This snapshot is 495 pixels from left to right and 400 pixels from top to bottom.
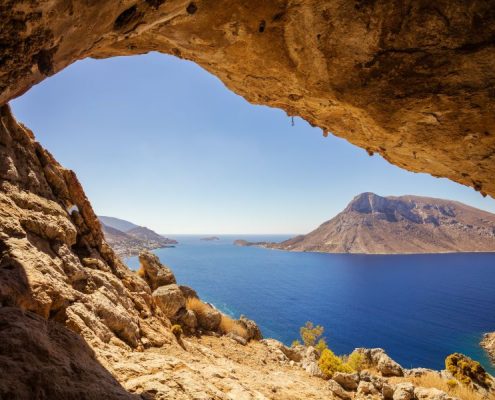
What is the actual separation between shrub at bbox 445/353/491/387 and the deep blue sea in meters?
36.1

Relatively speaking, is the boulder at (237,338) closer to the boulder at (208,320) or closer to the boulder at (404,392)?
the boulder at (208,320)

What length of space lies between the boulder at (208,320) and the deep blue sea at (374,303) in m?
46.8

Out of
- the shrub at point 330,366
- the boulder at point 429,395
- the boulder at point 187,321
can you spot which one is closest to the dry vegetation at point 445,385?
the shrub at point 330,366

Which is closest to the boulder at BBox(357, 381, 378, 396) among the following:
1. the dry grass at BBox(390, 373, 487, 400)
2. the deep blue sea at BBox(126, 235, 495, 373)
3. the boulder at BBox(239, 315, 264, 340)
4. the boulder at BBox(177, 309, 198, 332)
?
the dry grass at BBox(390, 373, 487, 400)

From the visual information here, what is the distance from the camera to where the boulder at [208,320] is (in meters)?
13.3

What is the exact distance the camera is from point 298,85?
8547 millimetres

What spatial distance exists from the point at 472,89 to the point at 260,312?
74.7 m

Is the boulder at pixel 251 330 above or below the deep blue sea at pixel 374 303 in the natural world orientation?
above

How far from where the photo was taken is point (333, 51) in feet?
22.4

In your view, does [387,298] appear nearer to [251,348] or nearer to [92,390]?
[251,348]

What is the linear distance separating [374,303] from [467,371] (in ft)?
261

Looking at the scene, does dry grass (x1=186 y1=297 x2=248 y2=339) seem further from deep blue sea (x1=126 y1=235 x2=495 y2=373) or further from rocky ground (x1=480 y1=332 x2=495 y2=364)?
rocky ground (x1=480 y1=332 x2=495 y2=364)

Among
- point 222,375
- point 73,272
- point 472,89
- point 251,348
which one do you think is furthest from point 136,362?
point 472,89

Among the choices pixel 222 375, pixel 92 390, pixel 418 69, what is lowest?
pixel 222 375
